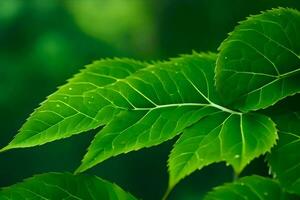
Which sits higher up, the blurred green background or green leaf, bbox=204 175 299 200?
green leaf, bbox=204 175 299 200

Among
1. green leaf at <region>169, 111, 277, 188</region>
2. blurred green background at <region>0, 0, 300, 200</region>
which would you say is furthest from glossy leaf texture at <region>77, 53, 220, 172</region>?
blurred green background at <region>0, 0, 300, 200</region>

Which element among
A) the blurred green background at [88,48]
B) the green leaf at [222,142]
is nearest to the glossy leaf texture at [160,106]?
the green leaf at [222,142]

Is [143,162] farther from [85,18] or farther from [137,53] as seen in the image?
[85,18]

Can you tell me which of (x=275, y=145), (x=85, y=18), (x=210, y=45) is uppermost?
(x=275, y=145)

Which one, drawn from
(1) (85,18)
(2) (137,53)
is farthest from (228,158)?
(1) (85,18)

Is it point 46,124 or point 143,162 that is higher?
point 46,124

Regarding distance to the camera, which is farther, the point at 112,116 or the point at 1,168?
the point at 1,168

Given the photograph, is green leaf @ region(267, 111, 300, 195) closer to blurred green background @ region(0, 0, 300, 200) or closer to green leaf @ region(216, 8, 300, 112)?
green leaf @ region(216, 8, 300, 112)
